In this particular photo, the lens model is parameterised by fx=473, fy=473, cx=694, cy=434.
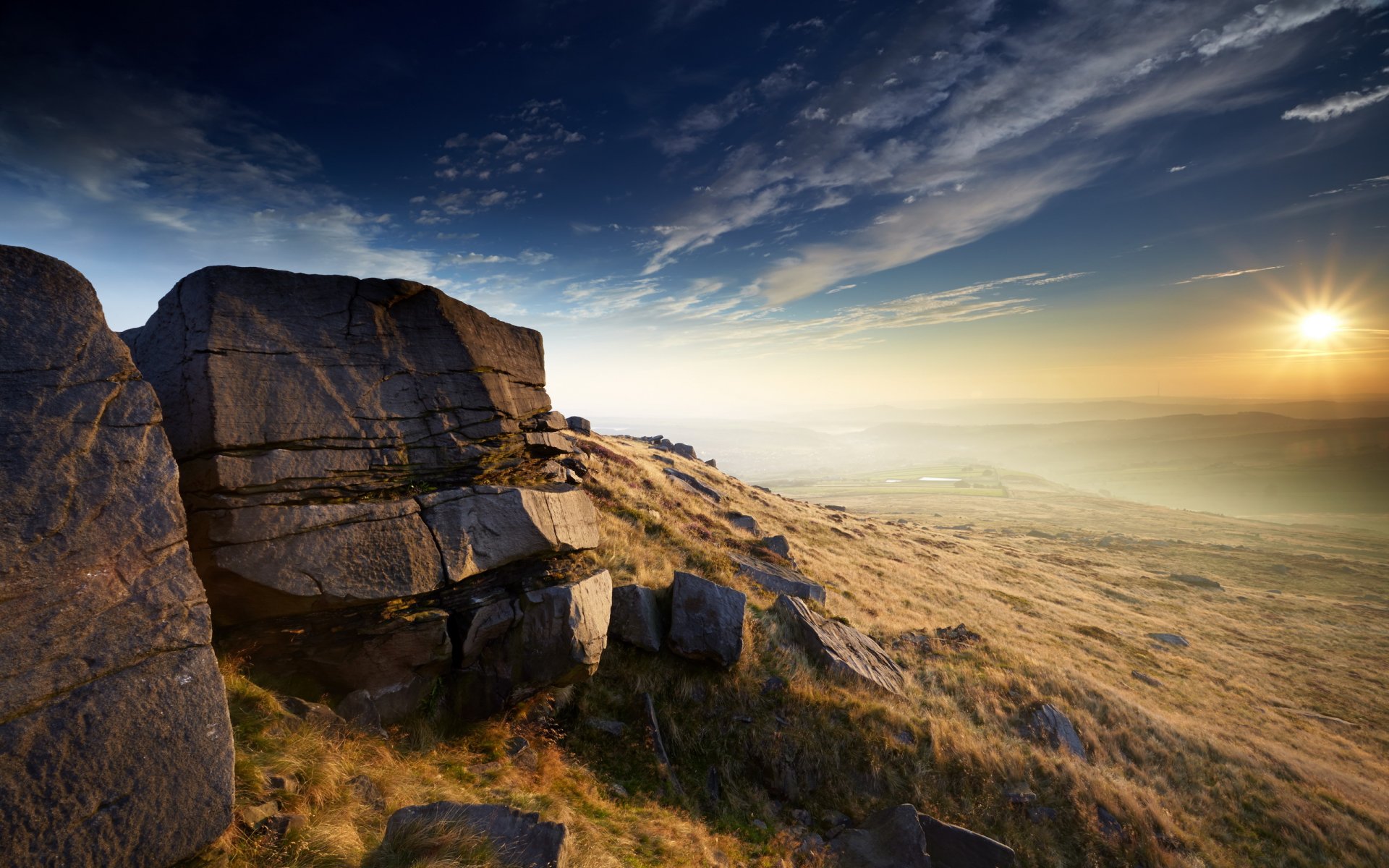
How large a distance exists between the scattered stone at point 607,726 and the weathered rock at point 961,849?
6733mm

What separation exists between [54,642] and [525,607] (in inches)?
264

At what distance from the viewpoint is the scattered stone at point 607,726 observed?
1123 centimetres

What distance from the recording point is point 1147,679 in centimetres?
2569

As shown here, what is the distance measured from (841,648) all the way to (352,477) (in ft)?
47.8

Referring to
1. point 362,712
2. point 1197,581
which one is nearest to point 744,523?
point 362,712

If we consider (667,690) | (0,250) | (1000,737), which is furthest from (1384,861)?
(0,250)

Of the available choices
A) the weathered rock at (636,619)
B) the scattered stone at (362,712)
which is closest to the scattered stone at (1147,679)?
the weathered rock at (636,619)

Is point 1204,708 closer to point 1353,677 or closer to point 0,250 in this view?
point 1353,677

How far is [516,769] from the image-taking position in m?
9.25

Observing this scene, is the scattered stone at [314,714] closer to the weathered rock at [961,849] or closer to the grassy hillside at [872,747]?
the grassy hillside at [872,747]

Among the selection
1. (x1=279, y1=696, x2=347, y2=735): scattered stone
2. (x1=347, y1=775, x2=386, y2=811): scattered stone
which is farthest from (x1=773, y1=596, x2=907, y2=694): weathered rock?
(x1=279, y1=696, x2=347, y2=735): scattered stone

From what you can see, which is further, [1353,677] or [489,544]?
[1353,677]

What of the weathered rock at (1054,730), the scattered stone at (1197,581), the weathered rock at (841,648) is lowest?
the scattered stone at (1197,581)

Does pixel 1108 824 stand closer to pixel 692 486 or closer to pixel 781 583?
pixel 781 583
